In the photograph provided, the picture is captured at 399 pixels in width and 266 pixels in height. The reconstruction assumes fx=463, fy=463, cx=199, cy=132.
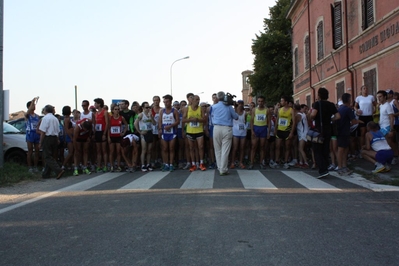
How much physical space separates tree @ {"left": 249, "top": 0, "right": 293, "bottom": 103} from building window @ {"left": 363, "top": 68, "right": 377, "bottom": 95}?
101 feet

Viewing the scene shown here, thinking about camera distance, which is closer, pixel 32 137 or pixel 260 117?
pixel 260 117

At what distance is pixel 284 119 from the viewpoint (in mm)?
13000

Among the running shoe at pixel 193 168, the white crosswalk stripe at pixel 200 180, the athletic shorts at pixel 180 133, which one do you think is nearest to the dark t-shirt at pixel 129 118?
the athletic shorts at pixel 180 133

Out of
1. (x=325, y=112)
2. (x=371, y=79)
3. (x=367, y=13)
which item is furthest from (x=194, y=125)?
(x=367, y=13)

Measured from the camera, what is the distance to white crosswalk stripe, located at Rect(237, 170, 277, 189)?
28.3 feet

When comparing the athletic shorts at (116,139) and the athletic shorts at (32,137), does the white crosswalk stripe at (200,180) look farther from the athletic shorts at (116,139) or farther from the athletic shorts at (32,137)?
the athletic shorts at (32,137)

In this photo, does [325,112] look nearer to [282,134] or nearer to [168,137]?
[282,134]

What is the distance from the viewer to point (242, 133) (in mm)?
13102

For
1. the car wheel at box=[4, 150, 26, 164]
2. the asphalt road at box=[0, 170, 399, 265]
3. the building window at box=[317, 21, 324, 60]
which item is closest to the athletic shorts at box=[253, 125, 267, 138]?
the asphalt road at box=[0, 170, 399, 265]

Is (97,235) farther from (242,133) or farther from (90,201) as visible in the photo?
(242,133)

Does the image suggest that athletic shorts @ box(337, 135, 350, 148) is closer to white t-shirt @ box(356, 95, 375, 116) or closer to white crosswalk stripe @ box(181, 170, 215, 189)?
white crosswalk stripe @ box(181, 170, 215, 189)

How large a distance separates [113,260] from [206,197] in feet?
10.6

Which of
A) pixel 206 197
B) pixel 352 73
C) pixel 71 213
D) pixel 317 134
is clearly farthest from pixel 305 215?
pixel 352 73

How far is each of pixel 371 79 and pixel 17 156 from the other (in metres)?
13.6
